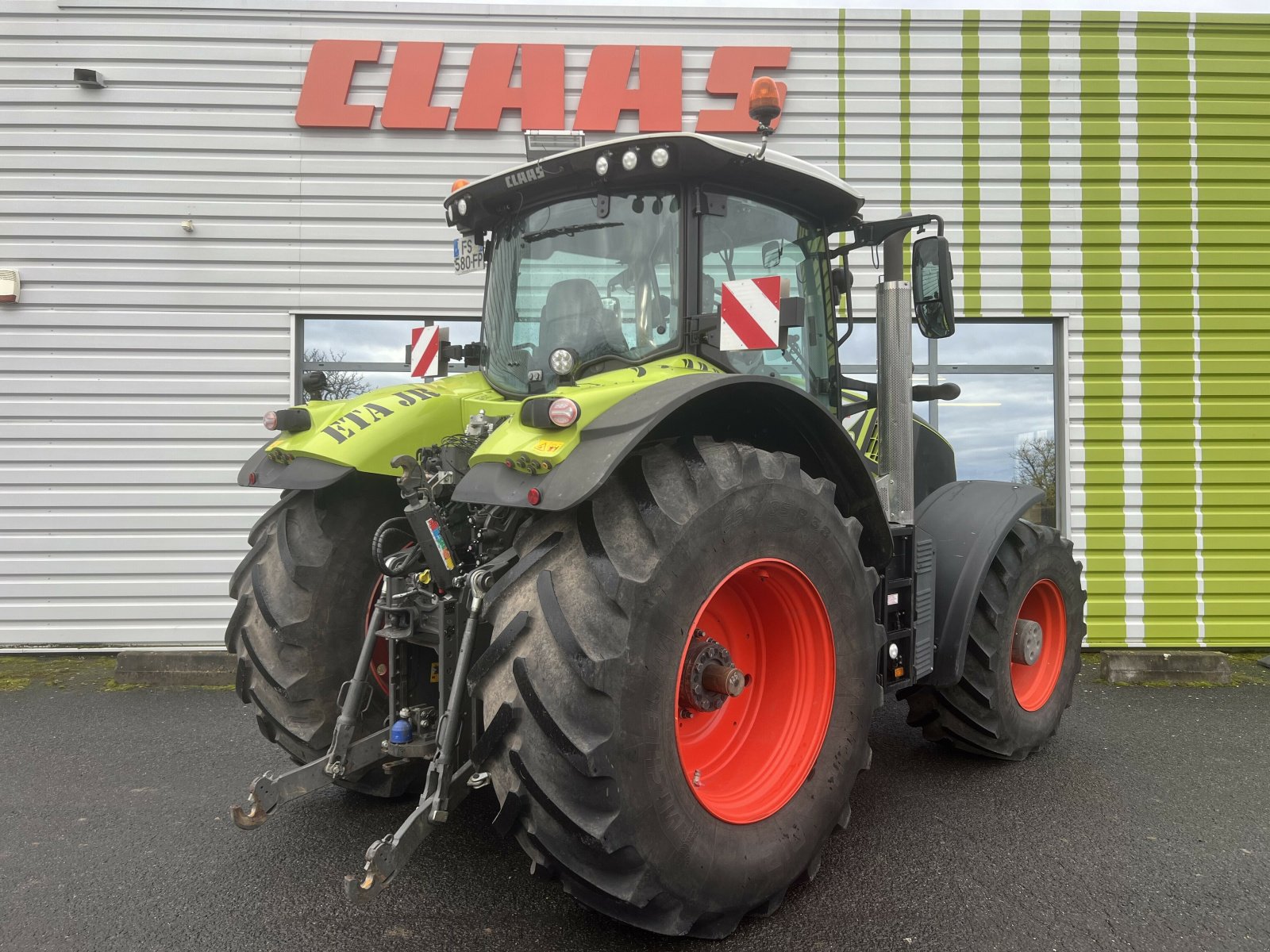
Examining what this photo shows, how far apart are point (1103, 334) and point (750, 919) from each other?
514 centimetres

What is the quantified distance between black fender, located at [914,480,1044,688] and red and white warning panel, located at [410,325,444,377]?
2.24 meters

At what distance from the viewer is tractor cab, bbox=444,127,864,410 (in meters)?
2.59

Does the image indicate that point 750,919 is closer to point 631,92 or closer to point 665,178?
point 665,178

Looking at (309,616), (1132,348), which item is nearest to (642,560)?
(309,616)

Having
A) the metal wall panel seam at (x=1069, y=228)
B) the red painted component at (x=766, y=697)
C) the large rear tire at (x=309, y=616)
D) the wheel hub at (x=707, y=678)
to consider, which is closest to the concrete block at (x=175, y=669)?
the large rear tire at (x=309, y=616)

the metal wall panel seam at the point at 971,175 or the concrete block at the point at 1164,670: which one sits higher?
the metal wall panel seam at the point at 971,175

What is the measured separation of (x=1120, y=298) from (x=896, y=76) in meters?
2.20

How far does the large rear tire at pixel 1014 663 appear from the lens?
11.3ft

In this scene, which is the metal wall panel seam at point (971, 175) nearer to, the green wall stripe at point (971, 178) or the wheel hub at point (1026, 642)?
the green wall stripe at point (971, 178)

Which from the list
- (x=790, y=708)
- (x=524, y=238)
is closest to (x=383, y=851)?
(x=790, y=708)

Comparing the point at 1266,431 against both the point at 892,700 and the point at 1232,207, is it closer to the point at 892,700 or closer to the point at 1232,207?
the point at 1232,207

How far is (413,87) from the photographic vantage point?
5.71 metres

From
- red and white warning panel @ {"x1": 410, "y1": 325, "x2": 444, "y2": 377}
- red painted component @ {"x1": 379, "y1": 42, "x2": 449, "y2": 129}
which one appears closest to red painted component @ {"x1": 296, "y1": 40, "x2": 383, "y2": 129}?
red painted component @ {"x1": 379, "y1": 42, "x2": 449, "y2": 129}

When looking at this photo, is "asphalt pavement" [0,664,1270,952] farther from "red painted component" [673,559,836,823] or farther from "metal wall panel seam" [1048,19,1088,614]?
"metal wall panel seam" [1048,19,1088,614]
